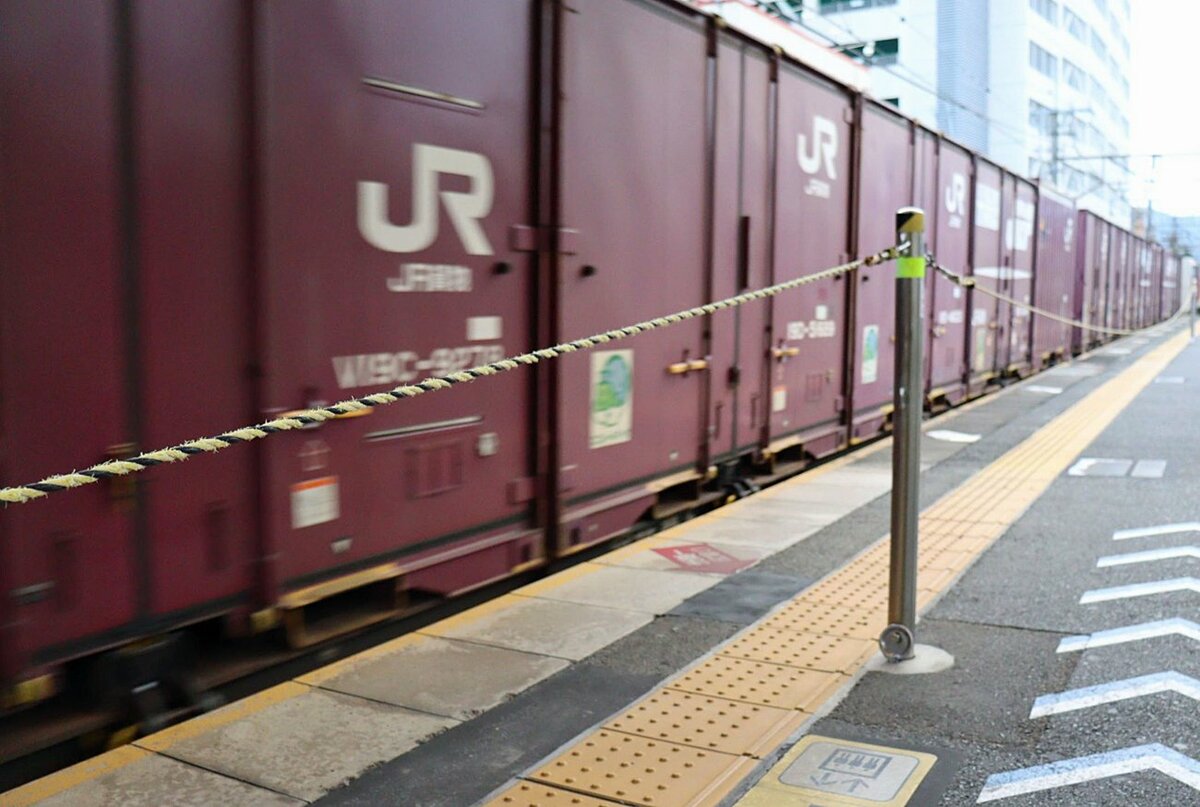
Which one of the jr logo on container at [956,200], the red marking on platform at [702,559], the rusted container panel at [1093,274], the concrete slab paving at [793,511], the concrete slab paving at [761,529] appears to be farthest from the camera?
the rusted container panel at [1093,274]

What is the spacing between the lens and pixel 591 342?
3.98 metres

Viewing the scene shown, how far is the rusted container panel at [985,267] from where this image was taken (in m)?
14.0

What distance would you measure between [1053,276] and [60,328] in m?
19.2

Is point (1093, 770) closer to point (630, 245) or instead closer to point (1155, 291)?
point (630, 245)

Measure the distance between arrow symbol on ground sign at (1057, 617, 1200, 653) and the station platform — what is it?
0.02 meters

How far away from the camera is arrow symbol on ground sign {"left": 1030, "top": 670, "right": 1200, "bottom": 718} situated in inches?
153

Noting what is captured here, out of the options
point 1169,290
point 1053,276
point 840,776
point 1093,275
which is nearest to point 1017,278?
point 1053,276

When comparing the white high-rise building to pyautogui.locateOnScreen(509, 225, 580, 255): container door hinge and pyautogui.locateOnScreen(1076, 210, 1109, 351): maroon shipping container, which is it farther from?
pyautogui.locateOnScreen(509, 225, 580, 255): container door hinge

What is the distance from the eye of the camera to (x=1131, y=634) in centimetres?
466

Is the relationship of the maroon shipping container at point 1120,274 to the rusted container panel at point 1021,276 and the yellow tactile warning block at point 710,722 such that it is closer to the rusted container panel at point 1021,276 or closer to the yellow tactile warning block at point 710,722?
the rusted container panel at point 1021,276

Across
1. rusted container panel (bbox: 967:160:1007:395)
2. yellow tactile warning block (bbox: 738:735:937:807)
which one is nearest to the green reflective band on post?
yellow tactile warning block (bbox: 738:735:937:807)

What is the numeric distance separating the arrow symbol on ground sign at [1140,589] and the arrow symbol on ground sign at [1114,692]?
104 cm

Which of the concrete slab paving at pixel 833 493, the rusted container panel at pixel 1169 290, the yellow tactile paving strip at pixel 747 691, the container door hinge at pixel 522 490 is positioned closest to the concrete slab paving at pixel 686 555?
the yellow tactile paving strip at pixel 747 691

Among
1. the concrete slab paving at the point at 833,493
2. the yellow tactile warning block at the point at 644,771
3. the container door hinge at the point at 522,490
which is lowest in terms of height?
the yellow tactile warning block at the point at 644,771
